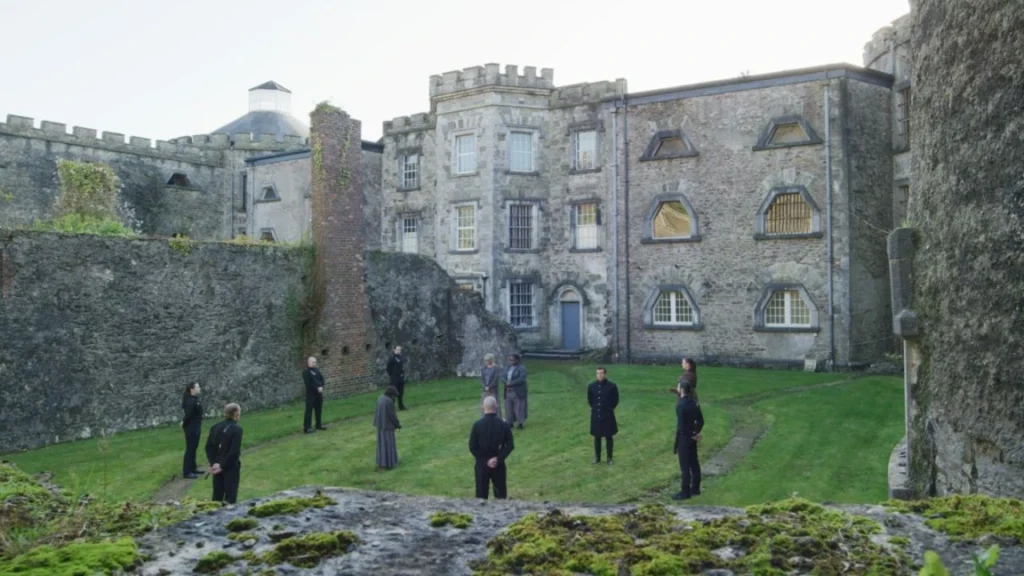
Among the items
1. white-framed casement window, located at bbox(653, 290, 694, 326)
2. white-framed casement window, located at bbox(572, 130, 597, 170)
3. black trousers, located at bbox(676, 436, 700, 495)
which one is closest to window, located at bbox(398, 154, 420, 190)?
white-framed casement window, located at bbox(572, 130, 597, 170)

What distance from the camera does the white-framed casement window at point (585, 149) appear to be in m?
30.2

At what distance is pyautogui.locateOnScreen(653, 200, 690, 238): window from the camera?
2819 centimetres

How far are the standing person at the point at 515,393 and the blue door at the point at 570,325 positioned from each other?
1371cm

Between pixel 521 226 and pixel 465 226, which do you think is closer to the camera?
pixel 521 226

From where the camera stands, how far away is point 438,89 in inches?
1259

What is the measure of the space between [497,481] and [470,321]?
16.2m

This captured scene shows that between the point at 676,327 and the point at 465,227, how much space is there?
909cm

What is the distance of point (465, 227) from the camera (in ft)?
104

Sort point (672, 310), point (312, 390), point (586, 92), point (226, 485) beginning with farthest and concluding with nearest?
1. point (586, 92)
2. point (672, 310)
3. point (312, 390)
4. point (226, 485)

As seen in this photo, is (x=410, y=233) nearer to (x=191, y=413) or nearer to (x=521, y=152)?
(x=521, y=152)

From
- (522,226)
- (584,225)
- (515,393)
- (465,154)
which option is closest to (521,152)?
(465,154)

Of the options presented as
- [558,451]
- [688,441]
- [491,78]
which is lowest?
[558,451]

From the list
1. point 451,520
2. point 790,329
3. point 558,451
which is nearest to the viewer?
point 451,520

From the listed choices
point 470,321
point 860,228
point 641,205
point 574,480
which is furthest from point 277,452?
point 860,228
